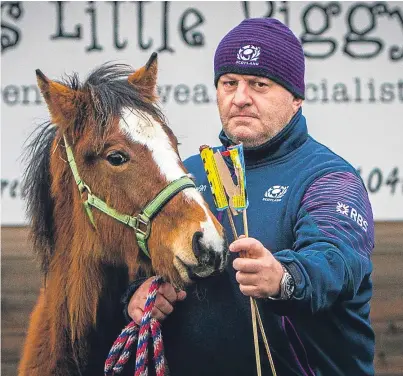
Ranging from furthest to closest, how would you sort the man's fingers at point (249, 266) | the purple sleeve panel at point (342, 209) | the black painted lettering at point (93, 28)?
the black painted lettering at point (93, 28) < the purple sleeve panel at point (342, 209) < the man's fingers at point (249, 266)

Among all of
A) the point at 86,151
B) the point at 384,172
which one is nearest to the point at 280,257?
the point at 86,151

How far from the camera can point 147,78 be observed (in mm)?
3098

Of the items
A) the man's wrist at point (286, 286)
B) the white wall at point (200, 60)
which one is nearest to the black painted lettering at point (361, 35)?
the white wall at point (200, 60)

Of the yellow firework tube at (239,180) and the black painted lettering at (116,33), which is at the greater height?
the black painted lettering at (116,33)

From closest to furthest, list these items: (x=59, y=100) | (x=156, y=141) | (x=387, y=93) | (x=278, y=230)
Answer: (x=278, y=230) < (x=156, y=141) < (x=59, y=100) < (x=387, y=93)

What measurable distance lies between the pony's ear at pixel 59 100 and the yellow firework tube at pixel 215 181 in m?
0.54

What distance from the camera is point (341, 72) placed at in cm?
509

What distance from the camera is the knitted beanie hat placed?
Answer: 2.83 metres

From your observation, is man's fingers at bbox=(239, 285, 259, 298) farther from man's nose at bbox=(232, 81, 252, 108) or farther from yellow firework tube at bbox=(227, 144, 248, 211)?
man's nose at bbox=(232, 81, 252, 108)

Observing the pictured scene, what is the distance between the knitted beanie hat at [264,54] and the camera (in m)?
2.83

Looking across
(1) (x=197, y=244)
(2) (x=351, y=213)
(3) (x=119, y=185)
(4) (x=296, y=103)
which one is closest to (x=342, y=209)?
(2) (x=351, y=213)

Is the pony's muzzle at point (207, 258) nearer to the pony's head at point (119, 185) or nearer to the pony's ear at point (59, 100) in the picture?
the pony's head at point (119, 185)

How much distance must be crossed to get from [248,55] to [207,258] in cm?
64

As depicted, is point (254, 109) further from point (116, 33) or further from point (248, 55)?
point (116, 33)
